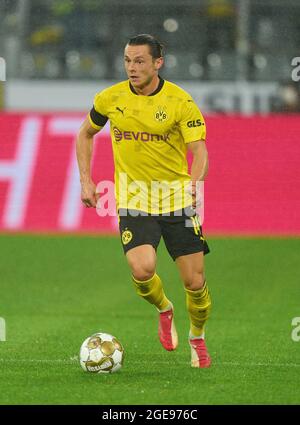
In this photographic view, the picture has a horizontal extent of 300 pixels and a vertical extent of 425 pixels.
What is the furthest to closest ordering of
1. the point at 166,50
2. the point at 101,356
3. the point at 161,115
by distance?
the point at 166,50 < the point at 161,115 < the point at 101,356

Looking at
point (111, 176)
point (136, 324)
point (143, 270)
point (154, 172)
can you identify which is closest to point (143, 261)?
point (143, 270)

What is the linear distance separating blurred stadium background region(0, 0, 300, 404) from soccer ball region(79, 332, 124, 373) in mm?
159

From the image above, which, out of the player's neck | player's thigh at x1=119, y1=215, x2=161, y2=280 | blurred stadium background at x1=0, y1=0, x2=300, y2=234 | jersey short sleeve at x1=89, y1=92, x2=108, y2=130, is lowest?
player's thigh at x1=119, y1=215, x2=161, y2=280

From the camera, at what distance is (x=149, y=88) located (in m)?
8.06

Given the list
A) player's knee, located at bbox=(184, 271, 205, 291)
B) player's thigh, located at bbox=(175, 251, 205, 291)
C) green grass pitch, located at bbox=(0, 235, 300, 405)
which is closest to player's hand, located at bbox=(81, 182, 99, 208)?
player's thigh, located at bbox=(175, 251, 205, 291)

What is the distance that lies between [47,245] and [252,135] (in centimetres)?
339

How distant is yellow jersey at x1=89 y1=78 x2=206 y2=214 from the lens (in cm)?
798

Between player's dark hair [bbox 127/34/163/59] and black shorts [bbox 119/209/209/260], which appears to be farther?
black shorts [bbox 119/209/209/260]

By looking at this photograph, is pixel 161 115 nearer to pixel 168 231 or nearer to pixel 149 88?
pixel 149 88

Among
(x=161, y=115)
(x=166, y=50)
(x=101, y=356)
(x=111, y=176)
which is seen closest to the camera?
(x=101, y=356)

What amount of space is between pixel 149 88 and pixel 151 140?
0.37m

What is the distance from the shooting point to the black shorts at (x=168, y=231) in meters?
8.02

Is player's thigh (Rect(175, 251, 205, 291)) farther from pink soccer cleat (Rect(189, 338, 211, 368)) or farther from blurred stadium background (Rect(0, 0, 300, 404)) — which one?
blurred stadium background (Rect(0, 0, 300, 404))

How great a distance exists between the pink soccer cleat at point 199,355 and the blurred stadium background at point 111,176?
166mm
